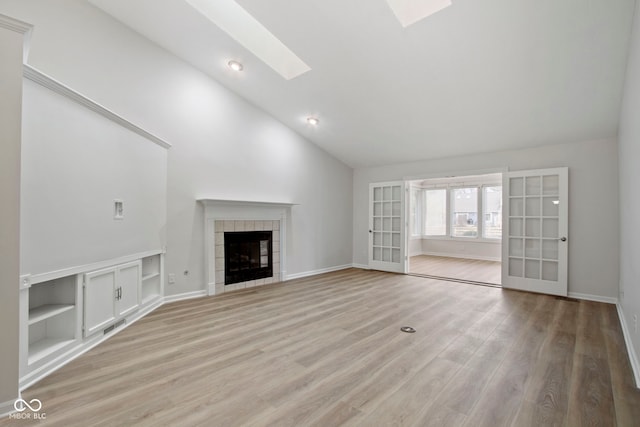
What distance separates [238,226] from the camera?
4.89m

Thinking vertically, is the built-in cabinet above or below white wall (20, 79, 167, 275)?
below

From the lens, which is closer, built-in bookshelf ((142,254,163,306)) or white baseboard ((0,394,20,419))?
white baseboard ((0,394,20,419))

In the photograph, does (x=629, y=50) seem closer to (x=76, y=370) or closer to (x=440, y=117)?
(x=440, y=117)

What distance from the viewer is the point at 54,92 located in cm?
228

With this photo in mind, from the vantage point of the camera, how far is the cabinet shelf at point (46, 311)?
87.7 inches

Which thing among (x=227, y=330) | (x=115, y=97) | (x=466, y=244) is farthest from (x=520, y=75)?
(x=466, y=244)

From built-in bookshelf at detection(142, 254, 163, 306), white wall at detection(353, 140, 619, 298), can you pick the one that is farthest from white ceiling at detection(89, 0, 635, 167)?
built-in bookshelf at detection(142, 254, 163, 306)

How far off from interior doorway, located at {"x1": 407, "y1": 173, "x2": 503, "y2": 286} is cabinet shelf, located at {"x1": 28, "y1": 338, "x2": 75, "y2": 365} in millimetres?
6578

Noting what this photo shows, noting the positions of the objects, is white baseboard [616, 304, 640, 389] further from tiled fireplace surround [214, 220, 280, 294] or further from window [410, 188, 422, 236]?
window [410, 188, 422, 236]

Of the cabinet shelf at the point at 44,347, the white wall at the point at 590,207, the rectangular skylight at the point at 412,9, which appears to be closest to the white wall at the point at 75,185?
the cabinet shelf at the point at 44,347

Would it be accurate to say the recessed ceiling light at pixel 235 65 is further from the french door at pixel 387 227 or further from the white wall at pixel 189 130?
the french door at pixel 387 227

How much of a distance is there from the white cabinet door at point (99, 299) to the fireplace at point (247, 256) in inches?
74.2

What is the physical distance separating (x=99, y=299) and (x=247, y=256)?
2444 mm

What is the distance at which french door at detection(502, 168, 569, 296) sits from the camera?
4.50 m
